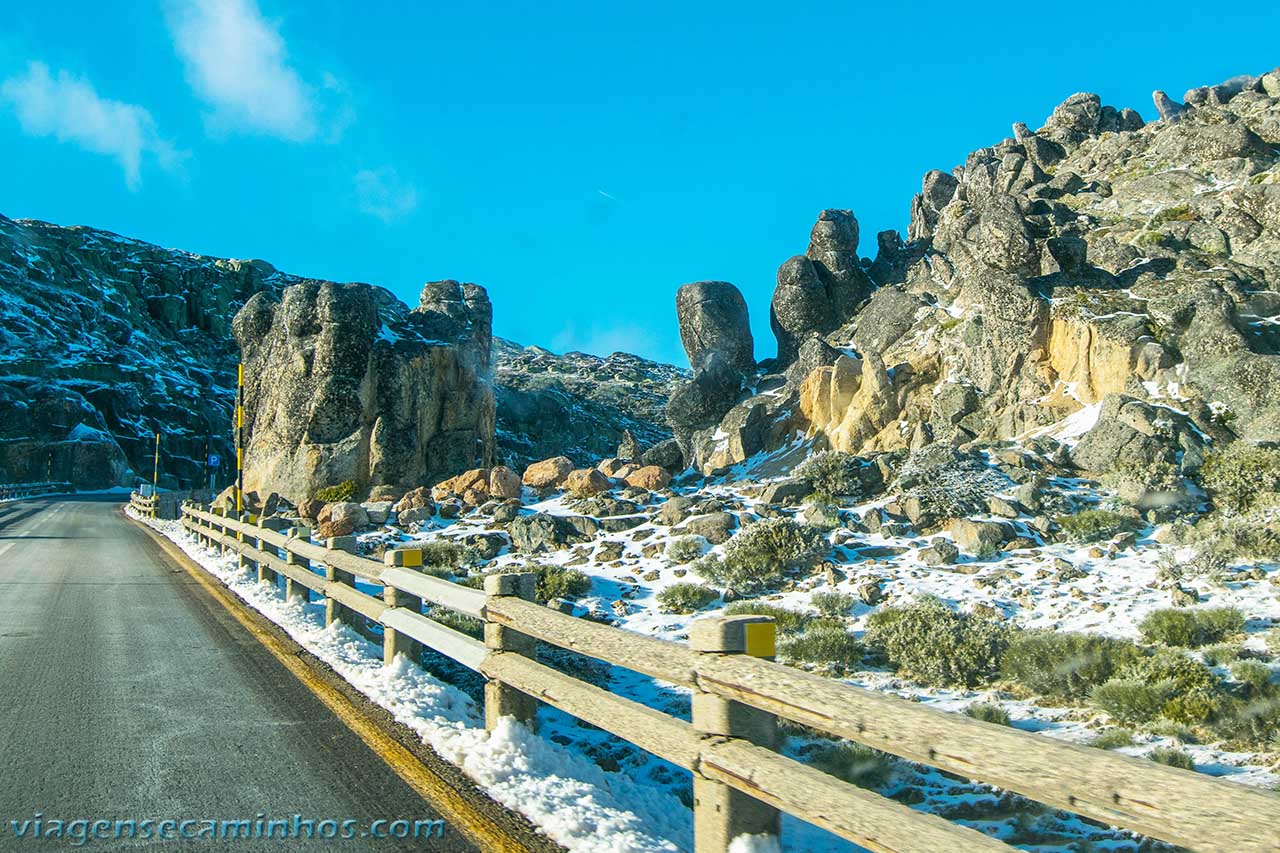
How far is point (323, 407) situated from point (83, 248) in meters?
155

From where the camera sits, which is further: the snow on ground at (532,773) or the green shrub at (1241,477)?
the green shrub at (1241,477)

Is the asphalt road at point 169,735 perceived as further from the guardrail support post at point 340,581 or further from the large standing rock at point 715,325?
the large standing rock at point 715,325

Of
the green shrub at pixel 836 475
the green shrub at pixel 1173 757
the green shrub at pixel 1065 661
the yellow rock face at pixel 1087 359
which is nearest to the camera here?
the green shrub at pixel 1173 757

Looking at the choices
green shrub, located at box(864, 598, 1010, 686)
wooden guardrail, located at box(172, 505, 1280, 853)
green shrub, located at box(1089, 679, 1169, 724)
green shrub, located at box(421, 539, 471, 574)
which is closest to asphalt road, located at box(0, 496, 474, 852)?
wooden guardrail, located at box(172, 505, 1280, 853)

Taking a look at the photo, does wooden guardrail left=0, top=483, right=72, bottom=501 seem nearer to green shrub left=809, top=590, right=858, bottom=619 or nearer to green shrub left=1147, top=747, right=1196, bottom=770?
green shrub left=809, top=590, right=858, bottom=619

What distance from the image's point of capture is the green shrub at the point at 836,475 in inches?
719

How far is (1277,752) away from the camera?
7.02 metres

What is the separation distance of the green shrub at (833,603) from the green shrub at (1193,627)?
370cm

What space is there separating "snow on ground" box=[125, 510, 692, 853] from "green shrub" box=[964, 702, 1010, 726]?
3.65 m

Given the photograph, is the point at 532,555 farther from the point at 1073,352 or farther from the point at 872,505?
the point at 1073,352

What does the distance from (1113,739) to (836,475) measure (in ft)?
37.2

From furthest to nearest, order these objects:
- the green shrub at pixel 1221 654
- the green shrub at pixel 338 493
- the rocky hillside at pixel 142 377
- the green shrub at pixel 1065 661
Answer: the rocky hillside at pixel 142 377 < the green shrub at pixel 338 493 < the green shrub at pixel 1221 654 < the green shrub at pixel 1065 661

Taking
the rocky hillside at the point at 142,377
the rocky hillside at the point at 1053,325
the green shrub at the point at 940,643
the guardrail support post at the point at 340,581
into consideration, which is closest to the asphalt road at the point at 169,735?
the guardrail support post at the point at 340,581

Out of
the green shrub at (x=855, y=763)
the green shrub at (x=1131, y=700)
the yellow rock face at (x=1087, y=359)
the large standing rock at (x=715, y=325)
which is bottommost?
the green shrub at (x=855, y=763)
